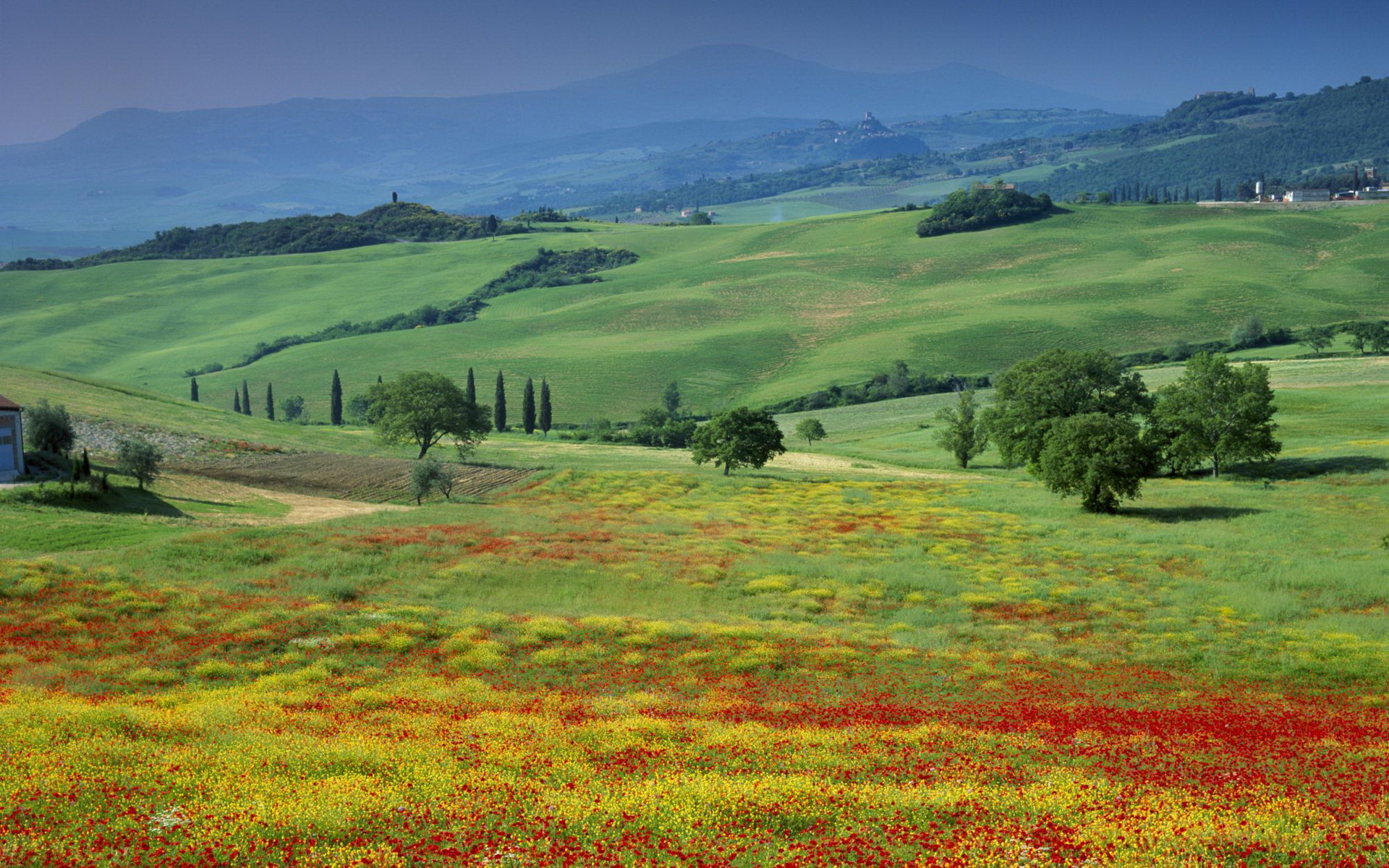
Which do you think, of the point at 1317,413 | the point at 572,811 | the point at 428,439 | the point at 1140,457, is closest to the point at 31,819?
the point at 572,811

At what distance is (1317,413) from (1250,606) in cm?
7236

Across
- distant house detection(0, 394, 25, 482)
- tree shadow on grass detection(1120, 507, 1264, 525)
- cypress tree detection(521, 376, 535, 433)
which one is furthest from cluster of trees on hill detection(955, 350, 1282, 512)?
cypress tree detection(521, 376, 535, 433)

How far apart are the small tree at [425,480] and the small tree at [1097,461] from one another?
1627 inches

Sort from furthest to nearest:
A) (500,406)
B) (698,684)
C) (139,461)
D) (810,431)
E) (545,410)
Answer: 1. (500,406)
2. (545,410)
3. (810,431)
4. (139,461)
5. (698,684)

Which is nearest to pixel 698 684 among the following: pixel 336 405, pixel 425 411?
pixel 425 411

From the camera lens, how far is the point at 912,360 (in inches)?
7057

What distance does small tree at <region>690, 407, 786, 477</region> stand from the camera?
89.4 m

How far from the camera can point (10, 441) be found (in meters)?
62.7

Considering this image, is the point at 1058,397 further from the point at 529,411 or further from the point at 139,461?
the point at 529,411

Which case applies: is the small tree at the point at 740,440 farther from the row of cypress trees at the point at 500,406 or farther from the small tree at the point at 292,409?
the small tree at the point at 292,409

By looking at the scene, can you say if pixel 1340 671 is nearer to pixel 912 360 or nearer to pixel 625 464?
pixel 625 464

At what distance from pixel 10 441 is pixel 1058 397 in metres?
72.7

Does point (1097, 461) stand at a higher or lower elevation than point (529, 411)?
higher

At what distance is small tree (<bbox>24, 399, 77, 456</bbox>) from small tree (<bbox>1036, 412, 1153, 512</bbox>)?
2549 inches
